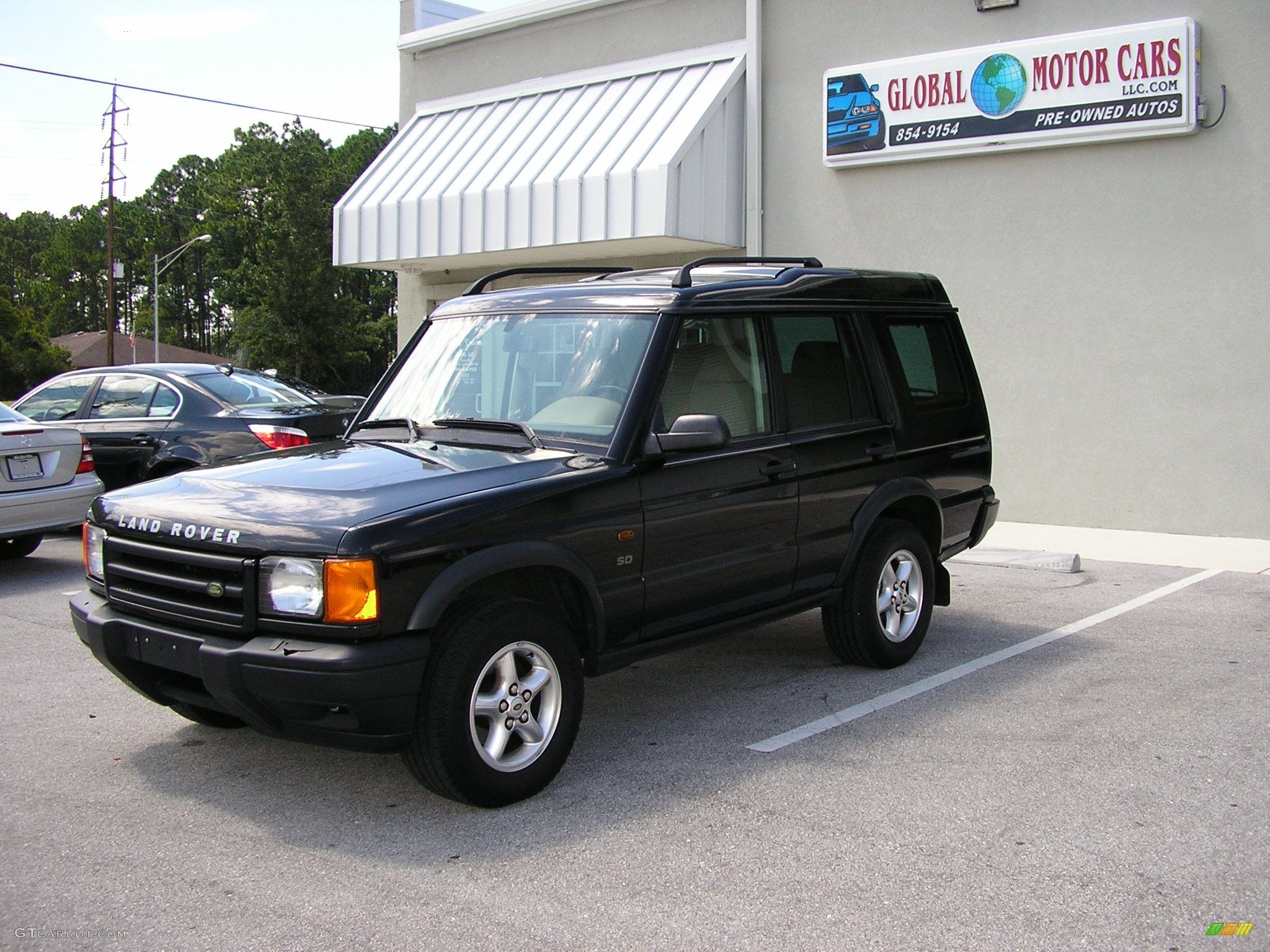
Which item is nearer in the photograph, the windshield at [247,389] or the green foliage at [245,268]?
the windshield at [247,389]

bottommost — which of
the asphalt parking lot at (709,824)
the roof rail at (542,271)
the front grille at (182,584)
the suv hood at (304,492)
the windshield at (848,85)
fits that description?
the asphalt parking lot at (709,824)

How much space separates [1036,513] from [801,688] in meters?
7.06

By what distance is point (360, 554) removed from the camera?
3949 millimetres

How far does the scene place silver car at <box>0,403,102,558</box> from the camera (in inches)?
354

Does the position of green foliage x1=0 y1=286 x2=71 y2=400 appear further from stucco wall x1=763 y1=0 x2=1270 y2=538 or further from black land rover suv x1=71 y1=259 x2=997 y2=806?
black land rover suv x1=71 y1=259 x2=997 y2=806

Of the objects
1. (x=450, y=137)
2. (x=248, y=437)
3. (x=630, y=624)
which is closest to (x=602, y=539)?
(x=630, y=624)

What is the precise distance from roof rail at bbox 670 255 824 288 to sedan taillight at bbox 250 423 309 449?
200 inches

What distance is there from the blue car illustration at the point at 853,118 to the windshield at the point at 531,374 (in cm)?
828

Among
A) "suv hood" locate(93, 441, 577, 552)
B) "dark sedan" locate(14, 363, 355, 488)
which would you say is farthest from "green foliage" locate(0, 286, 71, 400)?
"suv hood" locate(93, 441, 577, 552)

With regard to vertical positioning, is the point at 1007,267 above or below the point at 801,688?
above

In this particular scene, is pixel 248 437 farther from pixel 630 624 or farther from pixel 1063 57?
pixel 1063 57

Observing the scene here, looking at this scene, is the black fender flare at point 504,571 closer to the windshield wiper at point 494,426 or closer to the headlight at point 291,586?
the headlight at point 291,586

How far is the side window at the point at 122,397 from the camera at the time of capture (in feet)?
35.9

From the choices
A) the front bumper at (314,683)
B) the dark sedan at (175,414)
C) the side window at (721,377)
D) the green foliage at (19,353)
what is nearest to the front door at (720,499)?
the side window at (721,377)
